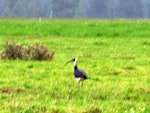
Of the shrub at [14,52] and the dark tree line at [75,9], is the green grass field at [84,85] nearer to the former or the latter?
the shrub at [14,52]

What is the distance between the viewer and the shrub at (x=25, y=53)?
23417 millimetres

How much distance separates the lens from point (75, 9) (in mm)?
153750

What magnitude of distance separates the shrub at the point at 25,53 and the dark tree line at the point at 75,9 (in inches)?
4745

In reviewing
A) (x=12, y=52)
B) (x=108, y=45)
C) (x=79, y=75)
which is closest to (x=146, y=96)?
(x=79, y=75)

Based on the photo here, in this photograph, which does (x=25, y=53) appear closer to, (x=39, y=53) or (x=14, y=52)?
(x=14, y=52)

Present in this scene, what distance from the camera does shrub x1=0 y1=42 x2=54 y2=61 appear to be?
76.8ft

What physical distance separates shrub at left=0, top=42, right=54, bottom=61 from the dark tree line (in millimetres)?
120533

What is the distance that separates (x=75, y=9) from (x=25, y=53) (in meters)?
131

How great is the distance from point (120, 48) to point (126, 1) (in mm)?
136198

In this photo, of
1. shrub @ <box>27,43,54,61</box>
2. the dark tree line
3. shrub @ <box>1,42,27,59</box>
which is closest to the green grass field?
shrub @ <box>1,42,27,59</box>

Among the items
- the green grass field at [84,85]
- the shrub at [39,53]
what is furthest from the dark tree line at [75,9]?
the shrub at [39,53]

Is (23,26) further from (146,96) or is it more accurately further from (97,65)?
(146,96)

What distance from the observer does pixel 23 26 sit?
4844 centimetres

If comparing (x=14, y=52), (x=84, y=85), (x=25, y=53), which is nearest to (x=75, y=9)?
(x=25, y=53)
